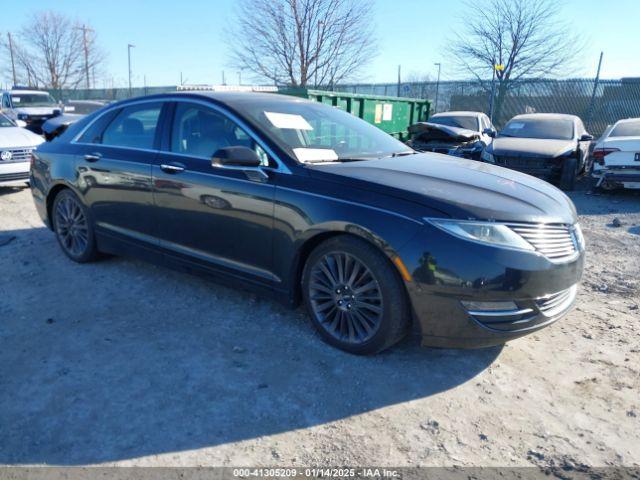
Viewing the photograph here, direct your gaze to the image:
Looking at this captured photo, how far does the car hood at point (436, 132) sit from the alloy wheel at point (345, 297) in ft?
26.5

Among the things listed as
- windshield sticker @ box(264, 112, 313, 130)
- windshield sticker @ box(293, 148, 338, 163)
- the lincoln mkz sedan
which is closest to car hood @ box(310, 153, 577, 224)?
the lincoln mkz sedan

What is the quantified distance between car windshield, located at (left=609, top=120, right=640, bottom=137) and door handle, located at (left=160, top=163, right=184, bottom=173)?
8677mm

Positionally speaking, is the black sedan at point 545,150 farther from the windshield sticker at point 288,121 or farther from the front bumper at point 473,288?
the front bumper at point 473,288

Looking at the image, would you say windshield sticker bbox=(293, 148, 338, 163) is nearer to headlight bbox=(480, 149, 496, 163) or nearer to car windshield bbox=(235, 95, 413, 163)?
car windshield bbox=(235, 95, 413, 163)

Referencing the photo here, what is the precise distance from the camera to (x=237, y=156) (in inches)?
131

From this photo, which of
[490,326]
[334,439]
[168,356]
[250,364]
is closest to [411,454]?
[334,439]

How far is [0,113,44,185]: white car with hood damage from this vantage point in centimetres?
813

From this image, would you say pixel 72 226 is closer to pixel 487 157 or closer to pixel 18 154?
pixel 18 154

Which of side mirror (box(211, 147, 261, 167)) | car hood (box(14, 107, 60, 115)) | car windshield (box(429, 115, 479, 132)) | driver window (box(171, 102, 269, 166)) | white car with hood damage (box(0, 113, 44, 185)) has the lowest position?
white car with hood damage (box(0, 113, 44, 185))

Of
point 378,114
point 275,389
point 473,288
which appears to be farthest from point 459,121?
point 275,389

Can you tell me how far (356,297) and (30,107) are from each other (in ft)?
A: 67.3

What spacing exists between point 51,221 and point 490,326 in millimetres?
4650

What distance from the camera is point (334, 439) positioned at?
8.26 feet

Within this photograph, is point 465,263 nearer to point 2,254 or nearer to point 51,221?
point 51,221
